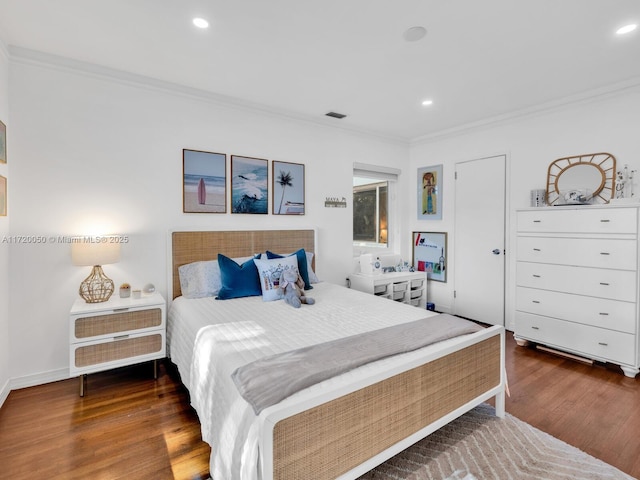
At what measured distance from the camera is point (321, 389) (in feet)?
4.50

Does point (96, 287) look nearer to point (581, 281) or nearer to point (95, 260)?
point (95, 260)

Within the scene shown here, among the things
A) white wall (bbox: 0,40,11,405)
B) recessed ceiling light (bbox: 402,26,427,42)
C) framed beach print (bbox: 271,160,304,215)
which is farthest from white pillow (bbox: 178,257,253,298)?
recessed ceiling light (bbox: 402,26,427,42)

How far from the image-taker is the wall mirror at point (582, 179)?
3.16 meters

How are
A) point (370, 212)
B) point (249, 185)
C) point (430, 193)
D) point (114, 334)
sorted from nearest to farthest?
point (114, 334) → point (249, 185) → point (430, 193) → point (370, 212)

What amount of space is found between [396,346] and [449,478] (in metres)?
0.67

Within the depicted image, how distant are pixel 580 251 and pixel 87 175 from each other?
4.37 metres

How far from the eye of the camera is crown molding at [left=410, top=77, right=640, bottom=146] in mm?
3018

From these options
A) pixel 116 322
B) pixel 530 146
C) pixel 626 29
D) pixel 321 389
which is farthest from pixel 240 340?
pixel 530 146

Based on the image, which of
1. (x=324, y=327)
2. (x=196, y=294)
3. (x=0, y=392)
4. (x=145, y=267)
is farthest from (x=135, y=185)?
(x=324, y=327)

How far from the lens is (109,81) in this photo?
2791 millimetres

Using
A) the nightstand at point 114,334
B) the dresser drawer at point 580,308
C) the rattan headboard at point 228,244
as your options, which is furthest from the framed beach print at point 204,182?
the dresser drawer at point 580,308

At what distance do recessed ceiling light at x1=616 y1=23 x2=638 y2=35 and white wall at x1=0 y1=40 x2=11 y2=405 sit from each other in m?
4.22

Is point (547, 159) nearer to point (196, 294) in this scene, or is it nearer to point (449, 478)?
point (449, 478)

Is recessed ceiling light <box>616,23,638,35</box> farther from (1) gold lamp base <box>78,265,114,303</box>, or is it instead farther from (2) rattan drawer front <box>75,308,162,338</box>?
(1) gold lamp base <box>78,265,114,303</box>
